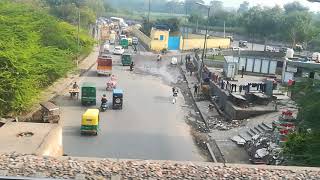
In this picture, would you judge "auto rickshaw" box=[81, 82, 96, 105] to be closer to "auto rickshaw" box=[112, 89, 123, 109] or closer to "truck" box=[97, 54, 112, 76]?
"auto rickshaw" box=[112, 89, 123, 109]

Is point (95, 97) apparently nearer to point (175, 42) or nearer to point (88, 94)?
point (88, 94)

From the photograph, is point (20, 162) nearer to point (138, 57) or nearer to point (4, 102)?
point (4, 102)

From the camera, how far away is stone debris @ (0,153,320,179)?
9.18 metres

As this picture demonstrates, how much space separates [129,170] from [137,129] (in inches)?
426

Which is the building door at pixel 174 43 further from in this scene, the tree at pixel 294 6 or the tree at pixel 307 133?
the tree at pixel 294 6

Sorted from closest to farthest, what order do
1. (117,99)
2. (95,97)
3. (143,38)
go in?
1. (117,99)
2. (95,97)
3. (143,38)

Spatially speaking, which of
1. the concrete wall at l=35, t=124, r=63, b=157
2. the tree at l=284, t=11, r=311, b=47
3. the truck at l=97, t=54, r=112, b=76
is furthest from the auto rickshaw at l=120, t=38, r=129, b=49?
the concrete wall at l=35, t=124, r=63, b=157

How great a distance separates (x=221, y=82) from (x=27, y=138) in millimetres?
15305

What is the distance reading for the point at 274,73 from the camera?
113ft

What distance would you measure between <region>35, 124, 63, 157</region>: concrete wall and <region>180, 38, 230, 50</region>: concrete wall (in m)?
39.6

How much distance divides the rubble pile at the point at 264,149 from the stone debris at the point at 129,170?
574 cm

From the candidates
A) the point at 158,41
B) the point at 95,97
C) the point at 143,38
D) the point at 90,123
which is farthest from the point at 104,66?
the point at 143,38

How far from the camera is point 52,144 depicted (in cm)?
1459

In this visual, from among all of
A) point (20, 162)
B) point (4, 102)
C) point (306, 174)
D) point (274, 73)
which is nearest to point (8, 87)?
point (4, 102)
